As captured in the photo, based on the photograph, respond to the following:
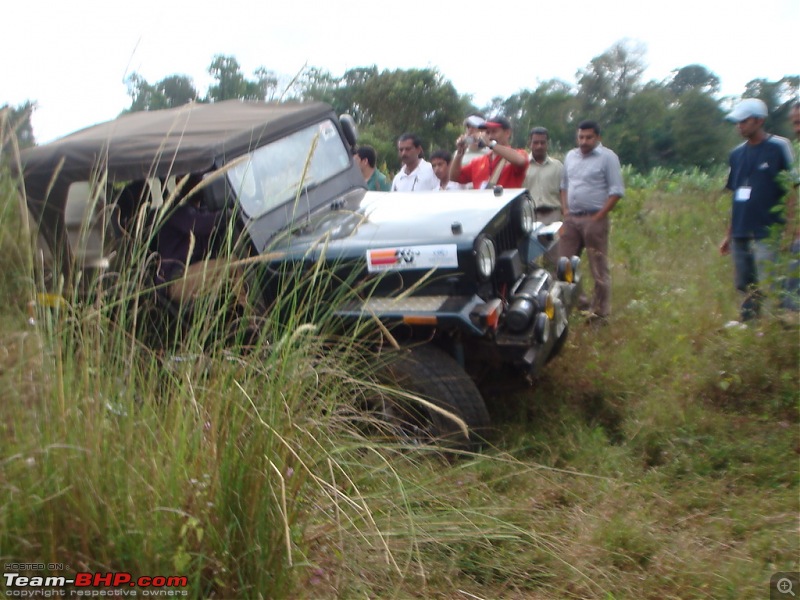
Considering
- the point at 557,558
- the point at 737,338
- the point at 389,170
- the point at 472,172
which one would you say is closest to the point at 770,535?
the point at 557,558

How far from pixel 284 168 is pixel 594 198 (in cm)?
287

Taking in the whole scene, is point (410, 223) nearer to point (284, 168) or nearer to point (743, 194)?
point (284, 168)

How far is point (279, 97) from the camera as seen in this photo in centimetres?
280

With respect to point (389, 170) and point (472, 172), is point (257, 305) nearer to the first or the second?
point (472, 172)

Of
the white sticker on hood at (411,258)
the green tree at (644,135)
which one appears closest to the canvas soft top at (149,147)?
the white sticker on hood at (411,258)

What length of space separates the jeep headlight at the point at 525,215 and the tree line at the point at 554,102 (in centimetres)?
137

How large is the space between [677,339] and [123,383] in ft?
12.1

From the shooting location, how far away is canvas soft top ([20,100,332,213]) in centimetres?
402

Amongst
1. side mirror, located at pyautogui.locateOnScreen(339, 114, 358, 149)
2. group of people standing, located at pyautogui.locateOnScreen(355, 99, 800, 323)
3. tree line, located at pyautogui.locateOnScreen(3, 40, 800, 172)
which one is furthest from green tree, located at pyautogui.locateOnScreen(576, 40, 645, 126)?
side mirror, located at pyautogui.locateOnScreen(339, 114, 358, 149)

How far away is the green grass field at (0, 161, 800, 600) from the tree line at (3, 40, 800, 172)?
95cm

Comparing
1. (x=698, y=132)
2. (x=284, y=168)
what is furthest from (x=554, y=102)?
(x=284, y=168)

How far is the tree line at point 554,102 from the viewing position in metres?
3.85

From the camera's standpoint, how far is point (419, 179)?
268 inches

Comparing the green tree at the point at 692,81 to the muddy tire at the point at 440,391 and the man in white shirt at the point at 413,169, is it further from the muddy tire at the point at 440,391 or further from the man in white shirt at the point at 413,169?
the muddy tire at the point at 440,391
